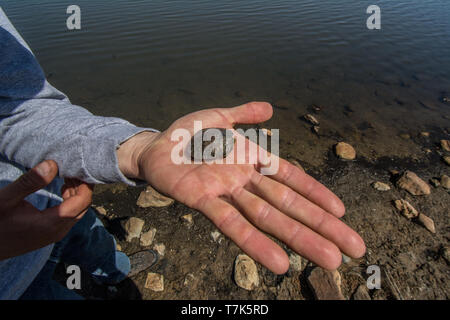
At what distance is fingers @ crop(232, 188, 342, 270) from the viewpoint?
89.2 inches

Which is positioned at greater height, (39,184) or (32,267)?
(39,184)

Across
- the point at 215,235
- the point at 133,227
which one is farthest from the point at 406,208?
the point at 133,227

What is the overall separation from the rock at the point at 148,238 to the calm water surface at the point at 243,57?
12.6 feet

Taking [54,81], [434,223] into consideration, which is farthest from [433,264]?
[54,81]

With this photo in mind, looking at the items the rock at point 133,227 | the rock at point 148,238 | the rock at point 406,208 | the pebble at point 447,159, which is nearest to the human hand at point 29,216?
the rock at point 148,238

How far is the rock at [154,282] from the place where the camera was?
380 centimetres

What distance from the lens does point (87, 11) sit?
15.4m

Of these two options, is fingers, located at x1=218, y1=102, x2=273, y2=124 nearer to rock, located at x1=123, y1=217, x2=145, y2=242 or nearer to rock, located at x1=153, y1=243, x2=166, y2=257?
rock, located at x1=153, y1=243, x2=166, y2=257

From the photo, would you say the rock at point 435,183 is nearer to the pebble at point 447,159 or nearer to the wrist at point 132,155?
the pebble at point 447,159

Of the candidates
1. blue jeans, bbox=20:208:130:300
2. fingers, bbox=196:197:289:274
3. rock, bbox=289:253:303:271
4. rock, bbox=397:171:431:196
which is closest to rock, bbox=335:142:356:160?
rock, bbox=397:171:431:196

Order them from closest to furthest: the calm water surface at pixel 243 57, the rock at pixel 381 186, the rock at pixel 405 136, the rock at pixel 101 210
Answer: the rock at pixel 101 210 < the rock at pixel 381 186 < the rock at pixel 405 136 < the calm water surface at pixel 243 57

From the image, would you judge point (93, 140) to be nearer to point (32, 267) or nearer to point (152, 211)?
point (32, 267)

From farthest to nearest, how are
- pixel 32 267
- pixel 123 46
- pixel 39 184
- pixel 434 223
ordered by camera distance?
1. pixel 123 46
2. pixel 434 223
3. pixel 32 267
4. pixel 39 184
